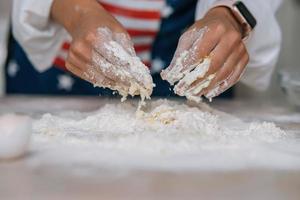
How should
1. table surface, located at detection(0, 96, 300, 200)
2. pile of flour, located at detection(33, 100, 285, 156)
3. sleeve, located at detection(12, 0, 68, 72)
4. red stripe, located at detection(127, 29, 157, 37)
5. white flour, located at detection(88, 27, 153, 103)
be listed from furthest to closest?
1. red stripe, located at detection(127, 29, 157, 37)
2. sleeve, located at detection(12, 0, 68, 72)
3. white flour, located at detection(88, 27, 153, 103)
4. pile of flour, located at detection(33, 100, 285, 156)
5. table surface, located at detection(0, 96, 300, 200)

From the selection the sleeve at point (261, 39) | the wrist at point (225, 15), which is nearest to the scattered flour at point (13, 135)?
the wrist at point (225, 15)

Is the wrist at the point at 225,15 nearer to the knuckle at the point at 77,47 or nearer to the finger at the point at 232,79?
the finger at the point at 232,79

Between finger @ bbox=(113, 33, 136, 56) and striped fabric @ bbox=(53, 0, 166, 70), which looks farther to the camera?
striped fabric @ bbox=(53, 0, 166, 70)

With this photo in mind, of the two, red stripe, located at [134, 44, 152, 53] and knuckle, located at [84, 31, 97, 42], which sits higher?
knuckle, located at [84, 31, 97, 42]

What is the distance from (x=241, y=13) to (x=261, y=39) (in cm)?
18

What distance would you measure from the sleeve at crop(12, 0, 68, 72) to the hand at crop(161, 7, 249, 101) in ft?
1.01

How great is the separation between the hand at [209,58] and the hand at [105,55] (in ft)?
0.15

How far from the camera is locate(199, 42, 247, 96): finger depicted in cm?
88

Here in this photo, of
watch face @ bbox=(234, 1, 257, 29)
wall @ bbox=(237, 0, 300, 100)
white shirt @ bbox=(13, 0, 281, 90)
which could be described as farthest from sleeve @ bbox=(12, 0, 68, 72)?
wall @ bbox=(237, 0, 300, 100)

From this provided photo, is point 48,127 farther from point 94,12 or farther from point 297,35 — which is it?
point 297,35

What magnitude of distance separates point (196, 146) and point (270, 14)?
53cm

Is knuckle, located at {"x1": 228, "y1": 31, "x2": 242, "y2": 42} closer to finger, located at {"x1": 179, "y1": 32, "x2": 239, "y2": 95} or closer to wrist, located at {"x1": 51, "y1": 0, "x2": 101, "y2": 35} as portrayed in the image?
→ finger, located at {"x1": 179, "y1": 32, "x2": 239, "y2": 95}

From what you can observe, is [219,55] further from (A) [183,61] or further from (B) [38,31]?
(B) [38,31]

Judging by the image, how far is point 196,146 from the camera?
2.26 ft
